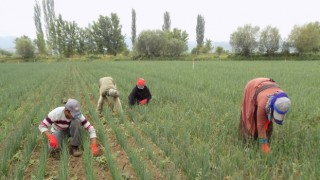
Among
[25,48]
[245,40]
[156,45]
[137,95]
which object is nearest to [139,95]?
[137,95]

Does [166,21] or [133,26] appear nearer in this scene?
[133,26]

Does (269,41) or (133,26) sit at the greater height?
(133,26)

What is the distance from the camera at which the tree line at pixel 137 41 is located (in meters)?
37.4

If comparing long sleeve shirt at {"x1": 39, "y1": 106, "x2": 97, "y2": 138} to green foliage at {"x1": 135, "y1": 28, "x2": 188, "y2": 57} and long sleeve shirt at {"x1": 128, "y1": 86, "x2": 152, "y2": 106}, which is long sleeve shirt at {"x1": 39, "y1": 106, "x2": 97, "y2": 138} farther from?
green foliage at {"x1": 135, "y1": 28, "x2": 188, "y2": 57}

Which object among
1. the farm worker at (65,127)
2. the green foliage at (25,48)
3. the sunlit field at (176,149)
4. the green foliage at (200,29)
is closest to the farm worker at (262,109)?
the sunlit field at (176,149)

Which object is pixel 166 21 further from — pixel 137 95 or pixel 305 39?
pixel 137 95

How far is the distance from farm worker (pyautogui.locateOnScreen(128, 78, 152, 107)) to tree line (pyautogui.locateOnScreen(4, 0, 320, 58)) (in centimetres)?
3432

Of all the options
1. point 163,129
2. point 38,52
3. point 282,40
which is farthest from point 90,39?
point 163,129

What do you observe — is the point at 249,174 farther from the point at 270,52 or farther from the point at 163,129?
the point at 270,52

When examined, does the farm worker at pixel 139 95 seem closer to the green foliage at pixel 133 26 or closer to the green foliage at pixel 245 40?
the green foliage at pixel 245 40

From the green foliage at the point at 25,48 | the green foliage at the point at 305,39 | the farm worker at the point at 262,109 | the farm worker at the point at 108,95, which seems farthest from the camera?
the green foliage at the point at 25,48

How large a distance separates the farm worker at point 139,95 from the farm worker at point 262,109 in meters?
2.74

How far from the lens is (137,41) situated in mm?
41750

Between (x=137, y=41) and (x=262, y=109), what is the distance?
131ft
